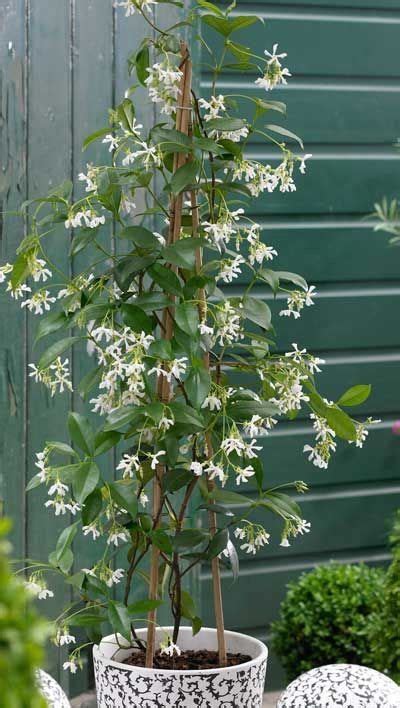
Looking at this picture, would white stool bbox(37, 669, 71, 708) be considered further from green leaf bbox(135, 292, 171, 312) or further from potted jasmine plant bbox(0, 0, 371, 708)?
green leaf bbox(135, 292, 171, 312)

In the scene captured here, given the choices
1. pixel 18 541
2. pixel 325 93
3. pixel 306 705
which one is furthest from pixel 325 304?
pixel 306 705

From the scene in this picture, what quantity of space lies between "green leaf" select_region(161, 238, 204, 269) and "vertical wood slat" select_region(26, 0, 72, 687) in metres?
0.92

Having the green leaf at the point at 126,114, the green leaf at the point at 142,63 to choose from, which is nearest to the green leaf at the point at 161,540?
the green leaf at the point at 126,114

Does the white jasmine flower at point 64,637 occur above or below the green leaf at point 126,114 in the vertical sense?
below

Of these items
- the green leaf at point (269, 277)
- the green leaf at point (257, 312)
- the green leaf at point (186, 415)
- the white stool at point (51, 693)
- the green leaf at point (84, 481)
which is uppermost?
the green leaf at point (269, 277)

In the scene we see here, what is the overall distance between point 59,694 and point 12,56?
1.63m

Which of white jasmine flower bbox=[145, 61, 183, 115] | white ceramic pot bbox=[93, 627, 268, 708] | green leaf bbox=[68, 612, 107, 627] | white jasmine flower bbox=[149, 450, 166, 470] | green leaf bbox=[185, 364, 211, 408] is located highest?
white jasmine flower bbox=[145, 61, 183, 115]

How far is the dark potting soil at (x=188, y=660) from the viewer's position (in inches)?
83.1

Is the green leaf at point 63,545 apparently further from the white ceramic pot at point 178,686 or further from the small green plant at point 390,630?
the small green plant at point 390,630

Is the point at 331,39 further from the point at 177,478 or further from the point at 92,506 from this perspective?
the point at 92,506

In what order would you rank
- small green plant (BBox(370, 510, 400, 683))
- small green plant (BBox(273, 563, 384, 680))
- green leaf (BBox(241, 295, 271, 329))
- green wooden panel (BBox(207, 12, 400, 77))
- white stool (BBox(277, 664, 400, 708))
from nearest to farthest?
green leaf (BBox(241, 295, 271, 329)) < white stool (BBox(277, 664, 400, 708)) < small green plant (BBox(370, 510, 400, 683)) < small green plant (BBox(273, 563, 384, 680)) < green wooden panel (BBox(207, 12, 400, 77))

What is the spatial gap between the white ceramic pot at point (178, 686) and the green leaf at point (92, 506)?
0.30 metres

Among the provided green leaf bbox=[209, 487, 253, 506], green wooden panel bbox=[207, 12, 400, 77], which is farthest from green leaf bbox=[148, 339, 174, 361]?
green wooden panel bbox=[207, 12, 400, 77]

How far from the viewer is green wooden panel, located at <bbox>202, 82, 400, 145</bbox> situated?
325 cm
